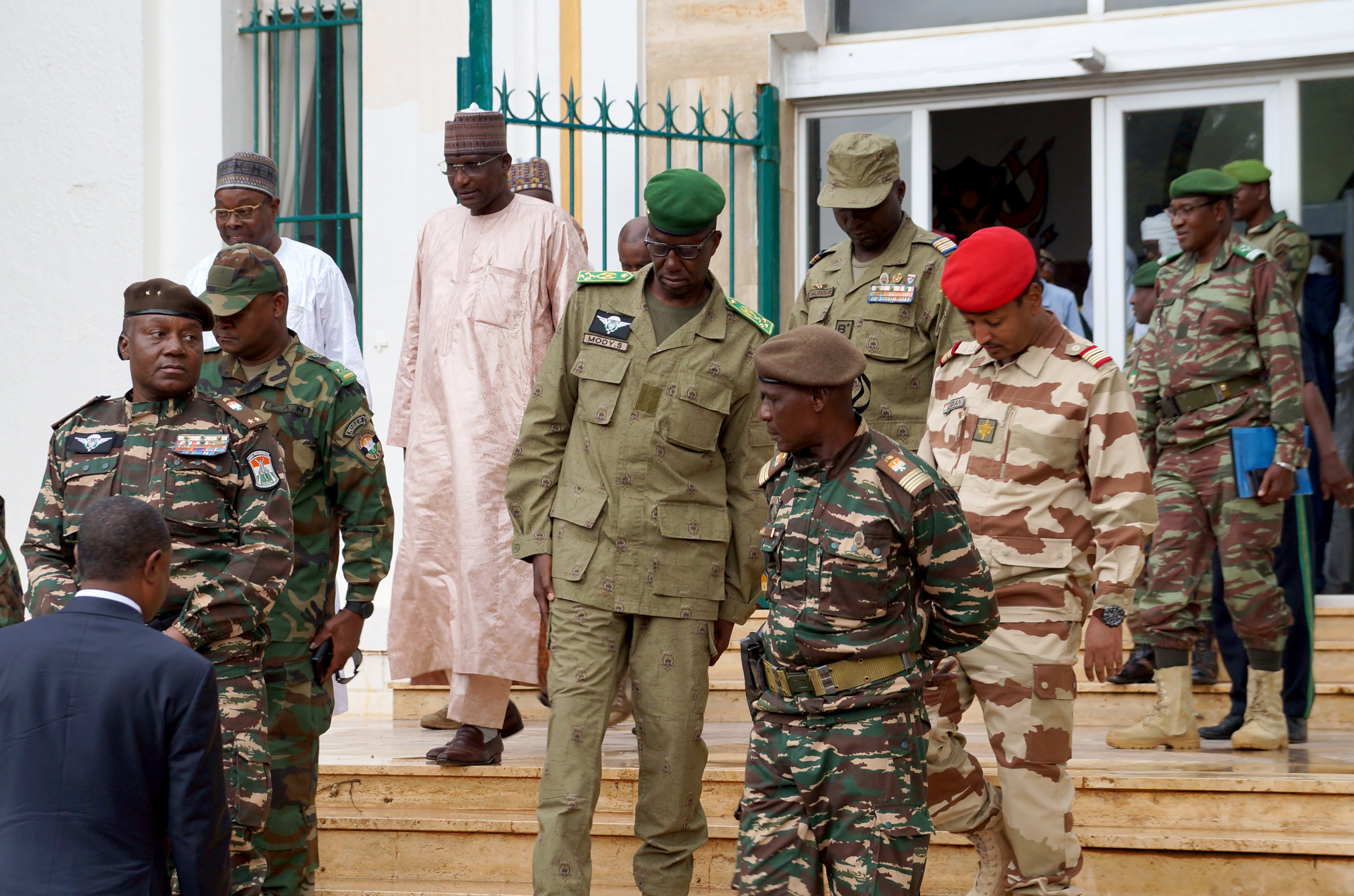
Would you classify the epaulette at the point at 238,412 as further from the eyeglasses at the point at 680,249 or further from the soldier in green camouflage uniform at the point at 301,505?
the eyeglasses at the point at 680,249

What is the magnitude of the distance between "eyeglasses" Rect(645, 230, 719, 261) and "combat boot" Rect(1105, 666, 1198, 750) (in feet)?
9.71

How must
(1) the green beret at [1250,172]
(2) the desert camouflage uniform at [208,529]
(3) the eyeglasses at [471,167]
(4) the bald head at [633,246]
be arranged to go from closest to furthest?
1. (2) the desert camouflage uniform at [208,529]
2. (3) the eyeglasses at [471,167]
3. (4) the bald head at [633,246]
4. (1) the green beret at [1250,172]

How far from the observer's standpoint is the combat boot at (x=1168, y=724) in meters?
6.18

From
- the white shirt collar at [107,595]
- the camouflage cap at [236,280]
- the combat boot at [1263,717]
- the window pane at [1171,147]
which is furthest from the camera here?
the window pane at [1171,147]

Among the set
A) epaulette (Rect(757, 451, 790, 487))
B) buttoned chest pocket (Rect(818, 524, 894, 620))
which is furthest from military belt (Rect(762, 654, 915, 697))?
epaulette (Rect(757, 451, 790, 487))

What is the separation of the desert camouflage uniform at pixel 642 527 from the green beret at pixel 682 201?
308mm

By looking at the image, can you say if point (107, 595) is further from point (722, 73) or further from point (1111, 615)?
point (722, 73)

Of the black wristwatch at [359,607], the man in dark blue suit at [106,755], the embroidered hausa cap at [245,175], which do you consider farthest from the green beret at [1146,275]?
the man in dark blue suit at [106,755]

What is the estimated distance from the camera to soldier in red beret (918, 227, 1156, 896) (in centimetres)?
439

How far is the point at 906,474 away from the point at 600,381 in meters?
1.28

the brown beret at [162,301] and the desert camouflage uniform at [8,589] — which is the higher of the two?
the brown beret at [162,301]

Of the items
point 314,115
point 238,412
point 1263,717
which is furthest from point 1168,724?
point 314,115

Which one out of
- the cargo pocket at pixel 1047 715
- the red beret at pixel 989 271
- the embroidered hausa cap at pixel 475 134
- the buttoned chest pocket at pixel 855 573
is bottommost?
the cargo pocket at pixel 1047 715

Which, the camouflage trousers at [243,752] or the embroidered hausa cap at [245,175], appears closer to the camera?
the camouflage trousers at [243,752]
